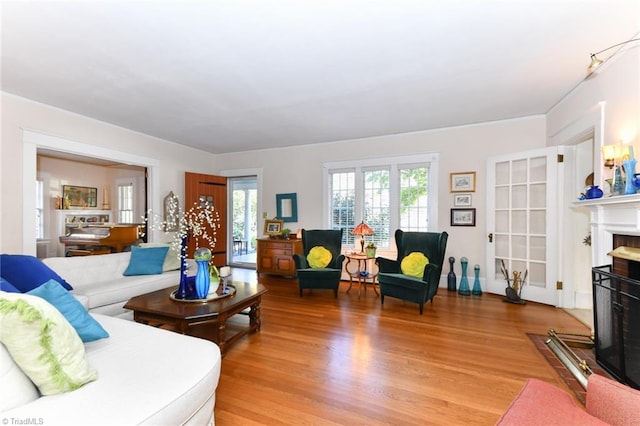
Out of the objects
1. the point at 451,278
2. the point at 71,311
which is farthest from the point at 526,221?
the point at 71,311

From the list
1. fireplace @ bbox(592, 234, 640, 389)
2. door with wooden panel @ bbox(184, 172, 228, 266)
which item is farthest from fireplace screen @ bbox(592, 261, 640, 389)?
door with wooden panel @ bbox(184, 172, 228, 266)

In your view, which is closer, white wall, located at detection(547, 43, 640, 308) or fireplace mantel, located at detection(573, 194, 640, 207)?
fireplace mantel, located at detection(573, 194, 640, 207)

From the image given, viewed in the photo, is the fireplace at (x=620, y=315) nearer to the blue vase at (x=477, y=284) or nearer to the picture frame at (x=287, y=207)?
the blue vase at (x=477, y=284)

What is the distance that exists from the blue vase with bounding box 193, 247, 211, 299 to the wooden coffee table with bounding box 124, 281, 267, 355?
4.4 inches

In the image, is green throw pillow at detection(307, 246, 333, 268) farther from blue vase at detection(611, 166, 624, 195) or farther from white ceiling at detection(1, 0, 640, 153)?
blue vase at detection(611, 166, 624, 195)

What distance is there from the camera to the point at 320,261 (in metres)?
4.33

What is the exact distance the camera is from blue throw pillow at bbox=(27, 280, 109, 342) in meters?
1.46

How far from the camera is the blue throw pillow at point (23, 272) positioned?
2387 millimetres

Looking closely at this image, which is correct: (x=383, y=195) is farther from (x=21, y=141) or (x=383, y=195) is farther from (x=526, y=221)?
(x=21, y=141)

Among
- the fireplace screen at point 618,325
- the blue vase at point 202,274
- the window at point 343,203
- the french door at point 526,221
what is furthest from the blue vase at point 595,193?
the blue vase at point 202,274

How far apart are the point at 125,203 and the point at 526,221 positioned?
842cm

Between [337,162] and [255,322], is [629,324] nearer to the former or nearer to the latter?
[255,322]

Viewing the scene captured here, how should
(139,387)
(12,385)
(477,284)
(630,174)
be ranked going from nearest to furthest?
1. (12,385)
2. (139,387)
3. (630,174)
4. (477,284)

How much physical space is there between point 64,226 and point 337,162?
622 cm
